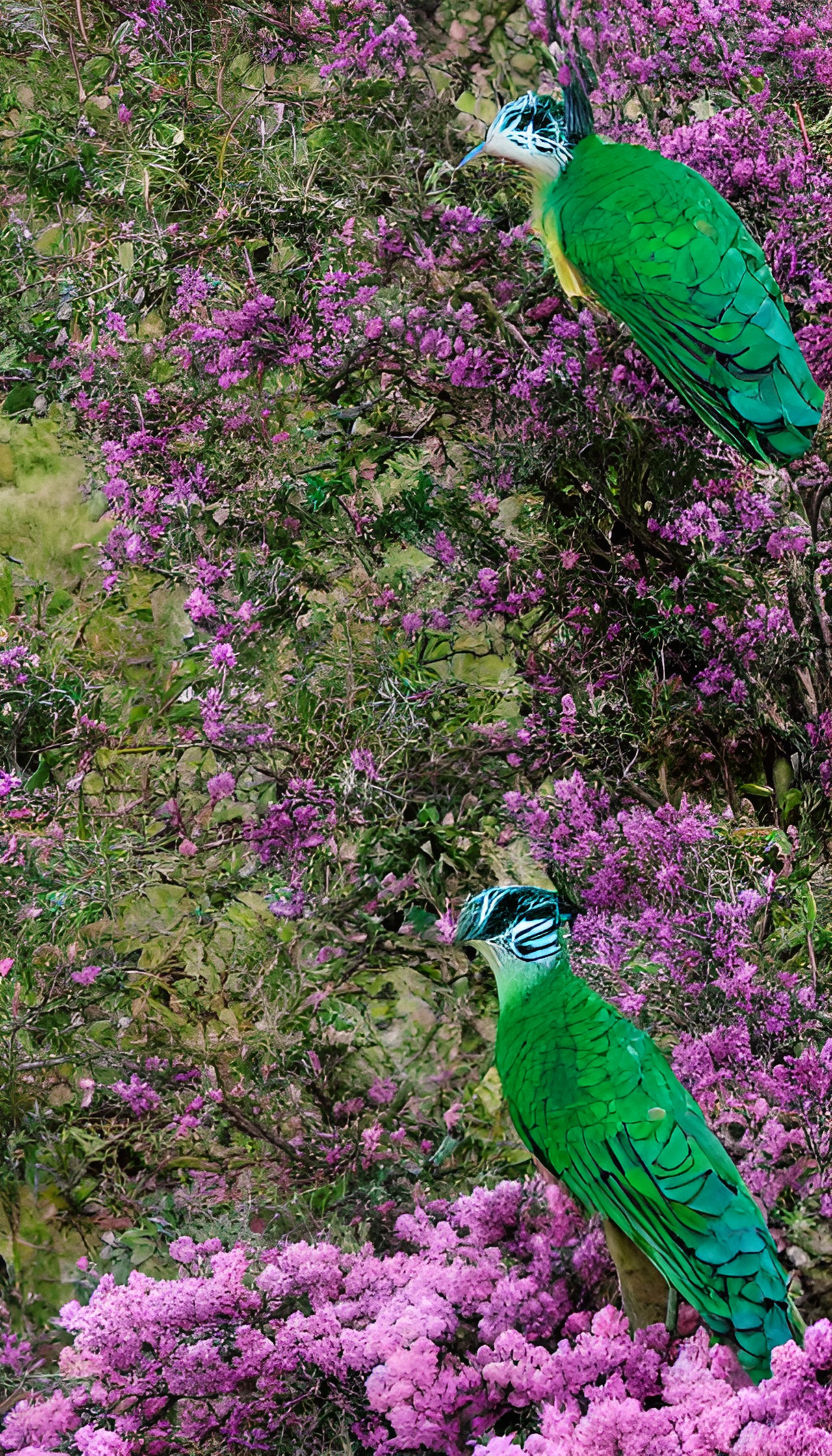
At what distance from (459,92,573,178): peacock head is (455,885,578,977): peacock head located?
1.07 m

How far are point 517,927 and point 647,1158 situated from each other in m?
0.31

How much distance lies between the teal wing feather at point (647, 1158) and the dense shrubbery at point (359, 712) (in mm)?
55

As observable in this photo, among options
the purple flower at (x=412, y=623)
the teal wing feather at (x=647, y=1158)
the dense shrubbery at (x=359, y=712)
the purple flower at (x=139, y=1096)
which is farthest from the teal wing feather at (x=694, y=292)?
the purple flower at (x=139, y=1096)

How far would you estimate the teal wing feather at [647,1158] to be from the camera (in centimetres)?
139

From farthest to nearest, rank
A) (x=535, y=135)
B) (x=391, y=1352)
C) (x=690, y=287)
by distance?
(x=535, y=135)
(x=690, y=287)
(x=391, y=1352)

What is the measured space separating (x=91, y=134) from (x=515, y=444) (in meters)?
1.08

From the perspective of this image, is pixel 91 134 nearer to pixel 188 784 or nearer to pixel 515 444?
pixel 515 444

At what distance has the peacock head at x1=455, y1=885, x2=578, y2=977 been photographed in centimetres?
166

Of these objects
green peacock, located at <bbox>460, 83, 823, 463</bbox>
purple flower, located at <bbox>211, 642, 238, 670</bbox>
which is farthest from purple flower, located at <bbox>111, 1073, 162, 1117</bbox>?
green peacock, located at <bbox>460, 83, 823, 463</bbox>

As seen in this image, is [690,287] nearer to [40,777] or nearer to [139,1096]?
[40,777]

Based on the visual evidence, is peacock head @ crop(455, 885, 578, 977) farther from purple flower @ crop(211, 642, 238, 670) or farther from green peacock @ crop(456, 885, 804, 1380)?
purple flower @ crop(211, 642, 238, 670)

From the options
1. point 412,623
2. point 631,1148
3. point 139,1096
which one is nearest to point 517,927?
point 631,1148

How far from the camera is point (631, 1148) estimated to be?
149cm

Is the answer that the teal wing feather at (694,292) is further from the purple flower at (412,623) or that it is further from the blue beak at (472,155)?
A: the purple flower at (412,623)
